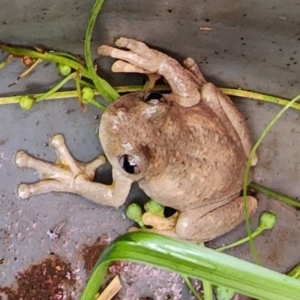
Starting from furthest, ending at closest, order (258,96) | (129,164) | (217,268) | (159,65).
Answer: (258,96)
(159,65)
(129,164)
(217,268)

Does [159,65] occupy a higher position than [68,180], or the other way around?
[159,65]

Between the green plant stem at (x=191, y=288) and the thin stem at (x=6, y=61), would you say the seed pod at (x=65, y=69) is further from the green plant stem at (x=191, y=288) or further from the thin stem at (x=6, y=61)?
the green plant stem at (x=191, y=288)

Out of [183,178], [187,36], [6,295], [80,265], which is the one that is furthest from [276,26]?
[6,295]

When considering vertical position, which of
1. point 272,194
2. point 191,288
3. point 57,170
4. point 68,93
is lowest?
point 191,288

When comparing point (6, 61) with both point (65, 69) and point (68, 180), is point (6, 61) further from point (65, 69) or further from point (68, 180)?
point (68, 180)

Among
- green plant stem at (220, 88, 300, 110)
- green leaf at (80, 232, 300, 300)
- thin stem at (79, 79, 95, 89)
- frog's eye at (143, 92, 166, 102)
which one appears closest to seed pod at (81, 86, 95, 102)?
thin stem at (79, 79, 95, 89)

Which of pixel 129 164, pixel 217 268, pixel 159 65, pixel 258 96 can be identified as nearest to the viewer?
pixel 217 268

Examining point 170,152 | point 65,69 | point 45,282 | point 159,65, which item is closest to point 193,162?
point 170,152
